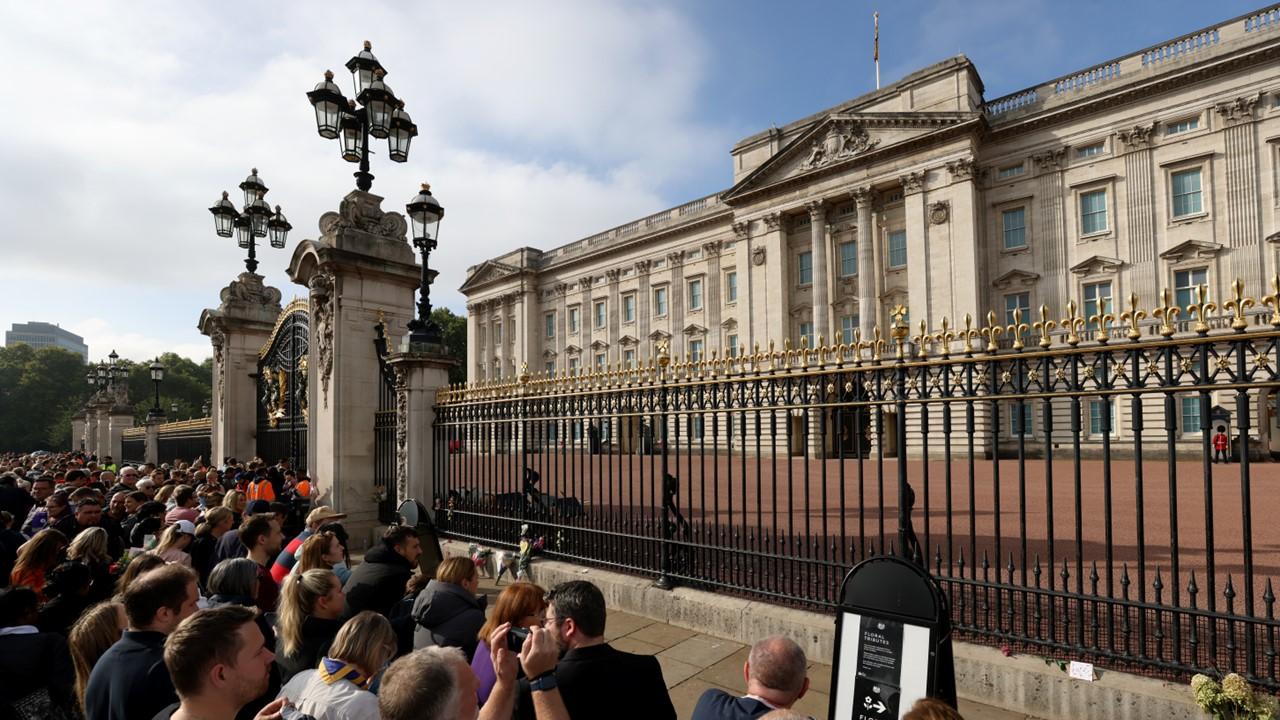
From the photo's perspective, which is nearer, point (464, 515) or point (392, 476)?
point (464, 515)

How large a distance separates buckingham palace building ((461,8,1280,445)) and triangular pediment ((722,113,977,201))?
0.11m

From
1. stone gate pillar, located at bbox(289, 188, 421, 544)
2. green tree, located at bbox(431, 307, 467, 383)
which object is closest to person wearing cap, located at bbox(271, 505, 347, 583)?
stone gate pillar, located at bbox(289, 188, 421, 544)

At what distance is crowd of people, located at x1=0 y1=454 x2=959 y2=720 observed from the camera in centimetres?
215

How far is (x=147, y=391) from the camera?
70.4 m

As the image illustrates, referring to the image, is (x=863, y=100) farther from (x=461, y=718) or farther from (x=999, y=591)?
(x=461, y=718)

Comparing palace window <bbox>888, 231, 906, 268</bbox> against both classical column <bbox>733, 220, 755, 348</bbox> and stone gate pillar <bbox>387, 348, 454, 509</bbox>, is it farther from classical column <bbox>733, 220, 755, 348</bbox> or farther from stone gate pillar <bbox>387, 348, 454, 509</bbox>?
stone gate pillar <bbox>387, 348, 454, 509</bbox>

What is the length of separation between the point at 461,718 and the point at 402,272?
9.69m

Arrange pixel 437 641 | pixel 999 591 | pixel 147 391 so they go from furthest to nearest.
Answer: pixel 147 391 < pixel 999 591 < pixel 437 641

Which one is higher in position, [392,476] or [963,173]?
[963,173]

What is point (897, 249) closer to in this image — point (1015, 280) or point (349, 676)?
point (1015, 280)

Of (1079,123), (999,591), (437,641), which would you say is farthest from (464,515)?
(1079,123)

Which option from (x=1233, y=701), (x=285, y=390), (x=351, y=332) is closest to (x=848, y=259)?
(x=285, y=390)

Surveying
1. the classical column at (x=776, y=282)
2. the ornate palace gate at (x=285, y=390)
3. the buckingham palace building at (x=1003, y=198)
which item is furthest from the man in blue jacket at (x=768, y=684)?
the classical column at (x=776, y=282)

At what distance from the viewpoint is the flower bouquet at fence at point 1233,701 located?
Result: 347 centimetres
